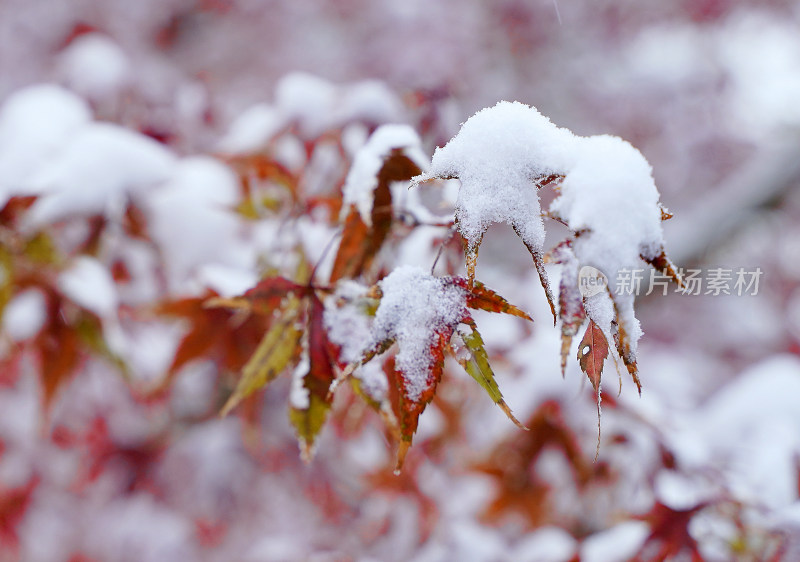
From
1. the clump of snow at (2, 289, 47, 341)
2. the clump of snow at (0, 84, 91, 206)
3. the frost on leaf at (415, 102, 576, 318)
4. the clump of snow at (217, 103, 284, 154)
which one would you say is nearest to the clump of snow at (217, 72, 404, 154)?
the clump of snow at (217, 103, 284, 154)

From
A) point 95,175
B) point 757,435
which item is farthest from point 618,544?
point 95,175

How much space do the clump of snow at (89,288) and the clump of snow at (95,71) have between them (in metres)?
0.68

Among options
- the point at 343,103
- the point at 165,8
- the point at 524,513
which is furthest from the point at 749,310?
the point at 165,8

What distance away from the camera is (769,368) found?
1185 mm

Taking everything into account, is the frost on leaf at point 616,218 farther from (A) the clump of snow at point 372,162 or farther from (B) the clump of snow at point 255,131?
(B) the clump of snow at point 255,131

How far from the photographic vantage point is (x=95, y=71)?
57.2 inches

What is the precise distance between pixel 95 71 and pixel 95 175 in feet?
2.14

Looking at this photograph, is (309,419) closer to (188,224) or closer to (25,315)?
(188,224)

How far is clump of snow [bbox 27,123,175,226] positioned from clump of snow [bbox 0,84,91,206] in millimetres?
38

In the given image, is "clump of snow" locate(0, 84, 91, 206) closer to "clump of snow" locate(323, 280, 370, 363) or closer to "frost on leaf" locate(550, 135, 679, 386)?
"clump of snow" locate(323, 280, 370, 363)

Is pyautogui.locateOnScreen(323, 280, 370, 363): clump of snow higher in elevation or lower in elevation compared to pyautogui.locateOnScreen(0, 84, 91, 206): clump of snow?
lower

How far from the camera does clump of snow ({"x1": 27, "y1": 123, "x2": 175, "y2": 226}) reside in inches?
36.4

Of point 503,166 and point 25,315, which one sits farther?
point 25,315

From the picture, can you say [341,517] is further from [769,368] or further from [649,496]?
[769,368]
